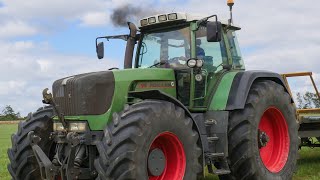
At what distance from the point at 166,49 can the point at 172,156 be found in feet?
→ 6.31

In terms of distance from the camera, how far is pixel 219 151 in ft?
22.0

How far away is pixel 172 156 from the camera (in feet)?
19.7

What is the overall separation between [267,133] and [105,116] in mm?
3027

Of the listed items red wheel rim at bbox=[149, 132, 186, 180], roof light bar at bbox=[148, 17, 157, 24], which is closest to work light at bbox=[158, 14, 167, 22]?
roof light bar at bbox=[148, 17, 157, 24]

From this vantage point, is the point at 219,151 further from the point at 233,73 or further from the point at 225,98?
the point at 233,73

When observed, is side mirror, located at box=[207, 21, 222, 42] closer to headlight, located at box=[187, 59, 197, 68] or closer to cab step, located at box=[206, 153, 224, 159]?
headlight, located at box=[187, 59, 197, 68]

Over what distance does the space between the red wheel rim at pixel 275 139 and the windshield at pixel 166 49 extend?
1.70 m

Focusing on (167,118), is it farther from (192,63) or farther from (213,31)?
(213,31)

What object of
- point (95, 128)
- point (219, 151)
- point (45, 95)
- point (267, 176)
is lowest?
point (267, 176)

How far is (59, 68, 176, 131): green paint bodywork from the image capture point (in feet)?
19.7

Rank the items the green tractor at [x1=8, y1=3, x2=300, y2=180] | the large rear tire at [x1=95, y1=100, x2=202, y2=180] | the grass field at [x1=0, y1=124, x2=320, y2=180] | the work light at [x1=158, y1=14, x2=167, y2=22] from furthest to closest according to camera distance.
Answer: the grass field at [x1=0, y1=124, x2=320, y2=180]
the work light at [x1=158, y1=14, x2=167, y2=22]
the green tractor at [x1=8, y1=3, x2=300, y2=180]
the large rear tire at [x1=95, y1=100, x2=202, y2=180]

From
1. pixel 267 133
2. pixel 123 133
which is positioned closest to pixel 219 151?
pixel 267 133

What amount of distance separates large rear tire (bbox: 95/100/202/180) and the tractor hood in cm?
57

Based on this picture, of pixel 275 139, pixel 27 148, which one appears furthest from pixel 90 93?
pixel 275 139
